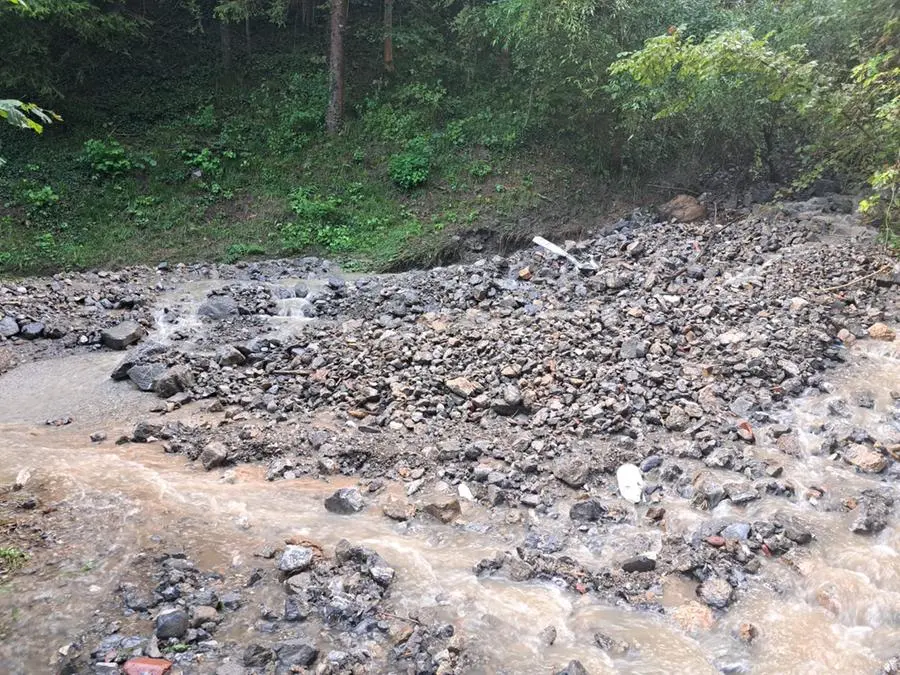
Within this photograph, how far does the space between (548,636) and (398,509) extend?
6.63ft

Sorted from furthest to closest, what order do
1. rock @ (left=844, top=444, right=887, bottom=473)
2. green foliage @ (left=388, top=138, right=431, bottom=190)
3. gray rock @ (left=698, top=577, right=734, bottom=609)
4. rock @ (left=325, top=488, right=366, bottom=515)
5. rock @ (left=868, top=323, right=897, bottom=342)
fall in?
1. green foliage @ (left=388, top=138, right=431, bottom=190)
2. rock @ (left=868, top=323, right=897, bottom=342)
3. rock @ (left=844, top=444, right=887, bottom=473)
4. rock @ (left=325, top=488, right=366, bottom=515)
5. gray rock @ (left=698, top=577, right=734, bottom=609)

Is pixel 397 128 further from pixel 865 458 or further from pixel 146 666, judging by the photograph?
pixel 146 666

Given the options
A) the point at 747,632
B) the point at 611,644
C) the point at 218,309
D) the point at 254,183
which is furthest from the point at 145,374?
the point at 254,183

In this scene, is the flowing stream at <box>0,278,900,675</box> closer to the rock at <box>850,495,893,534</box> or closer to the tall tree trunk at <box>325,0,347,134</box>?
the rock at <box>850,495,893,534</box>

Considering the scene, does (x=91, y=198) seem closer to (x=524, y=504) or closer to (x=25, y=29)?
(x=25, y=29)

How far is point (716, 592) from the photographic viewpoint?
16.4ft

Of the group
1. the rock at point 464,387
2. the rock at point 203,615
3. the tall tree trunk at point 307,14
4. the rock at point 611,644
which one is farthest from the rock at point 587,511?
the tall tree trunk at point 307,14

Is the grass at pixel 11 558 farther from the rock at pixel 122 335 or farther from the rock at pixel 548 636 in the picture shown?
the rock at pixel 122 335

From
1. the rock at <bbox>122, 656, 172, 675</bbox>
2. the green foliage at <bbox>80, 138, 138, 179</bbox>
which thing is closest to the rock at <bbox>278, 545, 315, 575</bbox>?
the rock at <bbox>122, 656, 172, 675</bbox>

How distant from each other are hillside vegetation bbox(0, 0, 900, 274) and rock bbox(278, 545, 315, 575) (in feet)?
31.5

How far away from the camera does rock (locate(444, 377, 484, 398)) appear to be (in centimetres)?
798

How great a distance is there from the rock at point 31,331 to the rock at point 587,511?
28.9 feet

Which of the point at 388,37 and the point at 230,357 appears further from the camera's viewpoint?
the point at 388,37

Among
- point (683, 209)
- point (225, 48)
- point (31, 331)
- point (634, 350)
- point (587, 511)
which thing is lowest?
point (31, 331)
